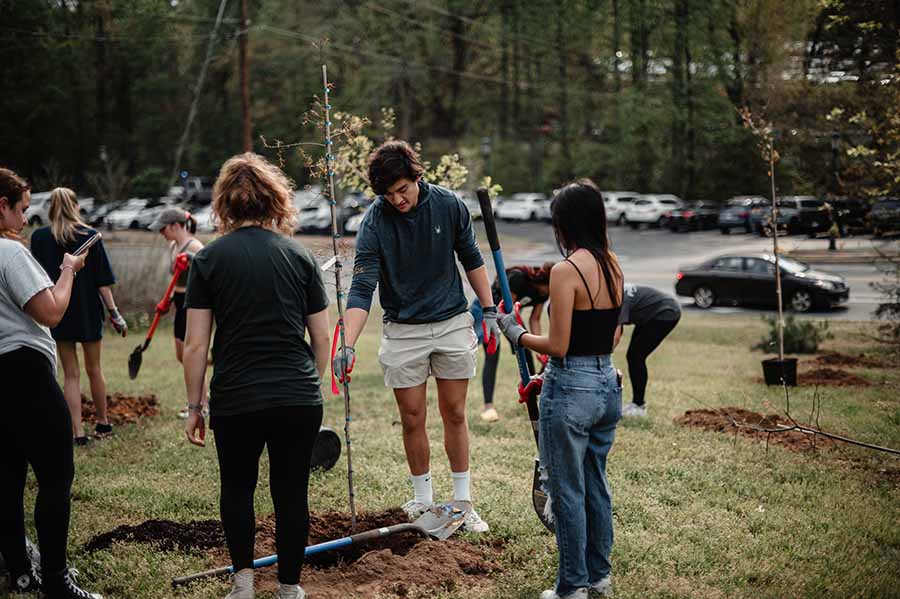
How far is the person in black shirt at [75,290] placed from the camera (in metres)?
6.36

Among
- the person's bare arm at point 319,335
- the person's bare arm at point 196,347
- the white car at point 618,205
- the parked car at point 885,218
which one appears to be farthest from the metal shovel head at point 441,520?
the white car at point 618,205

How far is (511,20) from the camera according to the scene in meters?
51.0

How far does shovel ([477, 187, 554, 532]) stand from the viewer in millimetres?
4207

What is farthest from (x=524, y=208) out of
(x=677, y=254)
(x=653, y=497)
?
(x=653, y=497)

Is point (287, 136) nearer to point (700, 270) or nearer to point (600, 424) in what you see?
point (700, 270)

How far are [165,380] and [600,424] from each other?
7.59 metres

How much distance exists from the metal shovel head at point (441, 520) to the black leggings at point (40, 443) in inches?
69.6

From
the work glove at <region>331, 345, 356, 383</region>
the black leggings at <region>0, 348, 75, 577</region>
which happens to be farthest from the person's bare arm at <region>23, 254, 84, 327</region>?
the work glove at <region>331, 345, 356, 383</region>

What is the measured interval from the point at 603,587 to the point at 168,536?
237 centimetres

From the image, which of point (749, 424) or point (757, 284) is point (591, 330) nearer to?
point (749, 424)

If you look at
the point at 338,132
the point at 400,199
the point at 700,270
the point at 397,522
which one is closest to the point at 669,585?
the point at 397,522

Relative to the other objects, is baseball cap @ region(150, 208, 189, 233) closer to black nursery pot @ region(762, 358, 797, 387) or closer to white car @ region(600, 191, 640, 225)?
black nursery pot @ region(762, 358, 797, 387)

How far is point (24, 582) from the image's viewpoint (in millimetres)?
3957

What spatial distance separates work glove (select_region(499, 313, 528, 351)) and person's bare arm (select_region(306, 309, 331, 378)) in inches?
32.9
